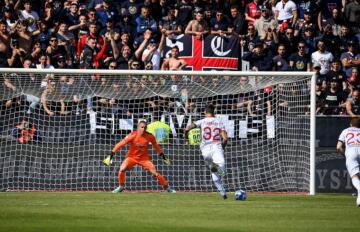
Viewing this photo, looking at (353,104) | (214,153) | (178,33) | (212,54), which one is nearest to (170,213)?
(214,153)

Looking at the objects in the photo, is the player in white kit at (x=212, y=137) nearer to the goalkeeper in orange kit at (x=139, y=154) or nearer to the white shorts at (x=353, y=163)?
the goalkeeper in orange kit at (x=139, y=154)

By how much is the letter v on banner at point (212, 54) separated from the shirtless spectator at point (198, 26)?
0.25m

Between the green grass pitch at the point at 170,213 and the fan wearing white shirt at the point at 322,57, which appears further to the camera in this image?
the fan wearing white shirt at the point at 322,57

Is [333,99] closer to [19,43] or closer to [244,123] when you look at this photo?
[244,123]

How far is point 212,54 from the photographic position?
92.2 ft

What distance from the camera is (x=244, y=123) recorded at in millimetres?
24812

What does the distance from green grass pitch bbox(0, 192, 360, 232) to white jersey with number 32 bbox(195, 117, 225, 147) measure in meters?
1.31

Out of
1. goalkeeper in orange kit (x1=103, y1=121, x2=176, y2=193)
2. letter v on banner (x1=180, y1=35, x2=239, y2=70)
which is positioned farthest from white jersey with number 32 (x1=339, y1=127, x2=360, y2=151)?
letter v on banner (x1=180, y1=35, x2=239, y2=70)

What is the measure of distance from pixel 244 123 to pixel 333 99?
3.10m

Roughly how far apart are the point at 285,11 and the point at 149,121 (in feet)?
22.0

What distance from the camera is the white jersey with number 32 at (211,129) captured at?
22906 mm

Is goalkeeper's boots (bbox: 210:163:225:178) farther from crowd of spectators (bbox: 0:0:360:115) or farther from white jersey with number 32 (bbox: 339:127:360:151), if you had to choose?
crowd of spectators (bbox: 0:0:360:115)

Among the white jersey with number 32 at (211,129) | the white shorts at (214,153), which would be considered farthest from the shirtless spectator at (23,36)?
the white shorts at (214,153)

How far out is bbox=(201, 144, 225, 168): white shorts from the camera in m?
22.8
